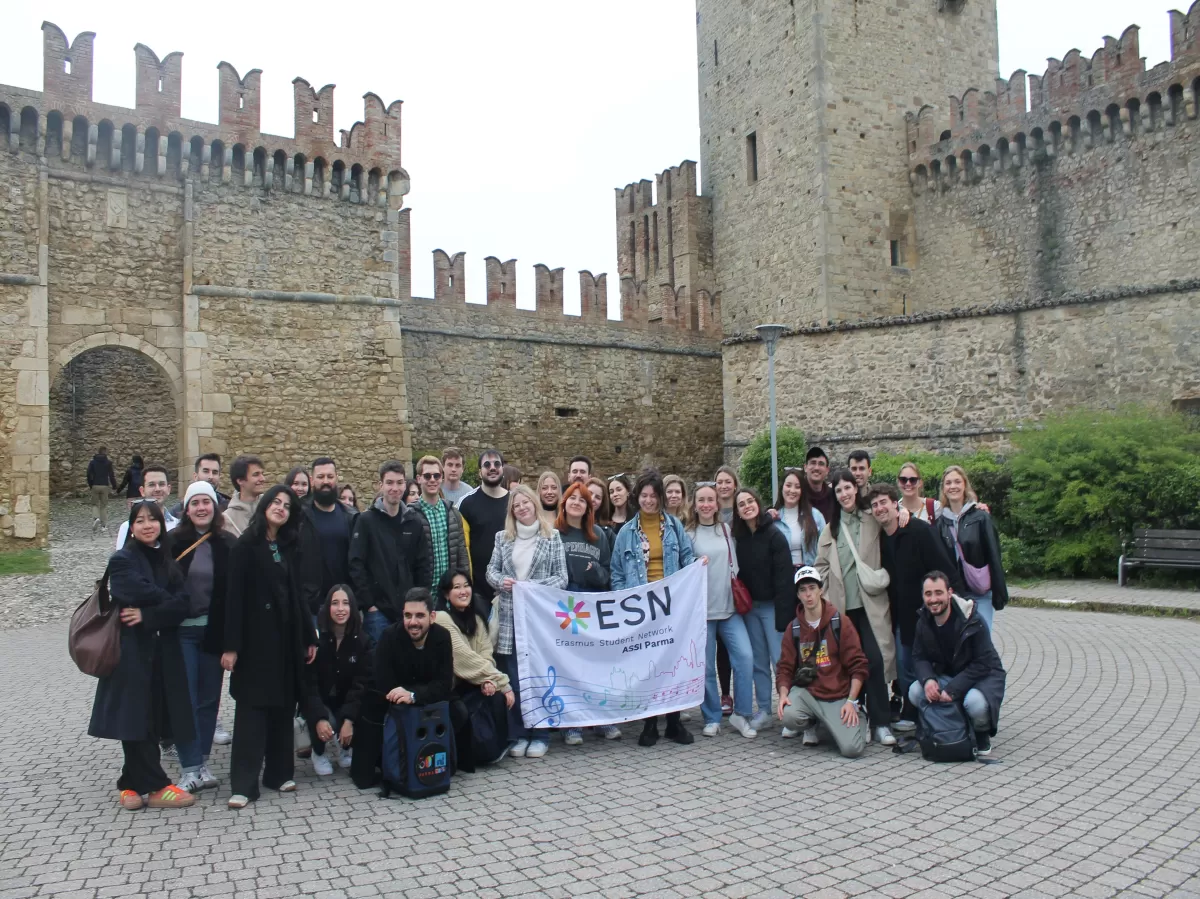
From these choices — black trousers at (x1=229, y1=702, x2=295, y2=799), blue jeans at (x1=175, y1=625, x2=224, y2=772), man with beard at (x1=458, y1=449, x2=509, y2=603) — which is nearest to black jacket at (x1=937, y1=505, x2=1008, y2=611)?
man with beard at (x1=458, y1=449, x2=509, y2=603)

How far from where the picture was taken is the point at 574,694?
6207 millimetres

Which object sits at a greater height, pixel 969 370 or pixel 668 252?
pixel 668 252

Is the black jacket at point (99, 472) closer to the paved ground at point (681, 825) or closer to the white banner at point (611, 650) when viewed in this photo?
the paved ground at point (681, 825)

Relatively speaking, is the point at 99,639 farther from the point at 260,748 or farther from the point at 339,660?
the point at 339,660

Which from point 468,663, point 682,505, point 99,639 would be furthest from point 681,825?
point 99,639

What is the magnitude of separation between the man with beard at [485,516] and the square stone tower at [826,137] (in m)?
18.5

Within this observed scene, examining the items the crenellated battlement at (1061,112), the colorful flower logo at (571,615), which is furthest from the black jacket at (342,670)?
the crenellated battlement at (1061,112)

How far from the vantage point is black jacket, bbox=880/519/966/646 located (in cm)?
605

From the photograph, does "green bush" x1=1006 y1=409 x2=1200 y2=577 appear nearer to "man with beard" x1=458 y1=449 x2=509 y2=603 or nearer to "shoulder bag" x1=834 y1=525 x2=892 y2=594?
"shoulder bag" x1=834 y1=525 x2=892 y2=594

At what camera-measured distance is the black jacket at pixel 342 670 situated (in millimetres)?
5621

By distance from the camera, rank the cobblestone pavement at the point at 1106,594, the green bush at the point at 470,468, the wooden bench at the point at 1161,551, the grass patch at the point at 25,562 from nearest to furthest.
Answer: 1. the cobblestone pavement at the point at 1106,594
2. the wooden bench at the point at 1161,551
3. the grass patch at the point at 25,562
4. the green bush at the point at 470,468

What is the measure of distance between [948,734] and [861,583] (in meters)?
1.05

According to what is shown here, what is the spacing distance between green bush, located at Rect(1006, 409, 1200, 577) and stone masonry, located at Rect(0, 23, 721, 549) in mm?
10856

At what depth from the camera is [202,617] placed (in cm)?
543
